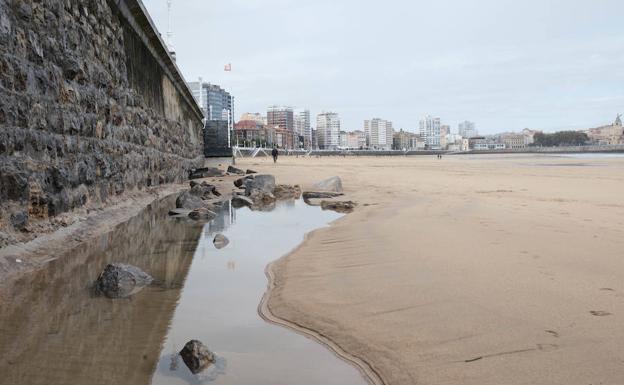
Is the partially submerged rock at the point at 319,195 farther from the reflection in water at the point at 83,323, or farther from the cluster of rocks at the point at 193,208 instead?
the reflection in water at the point at 83,323

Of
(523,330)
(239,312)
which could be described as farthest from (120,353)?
(523,330)

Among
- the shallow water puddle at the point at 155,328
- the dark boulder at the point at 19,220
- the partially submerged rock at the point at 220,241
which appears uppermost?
the dark boulder at the point at 19,220

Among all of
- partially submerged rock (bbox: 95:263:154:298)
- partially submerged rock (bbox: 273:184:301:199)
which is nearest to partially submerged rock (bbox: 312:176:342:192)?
partially submerged rock (bbox: 273:184:301:199)

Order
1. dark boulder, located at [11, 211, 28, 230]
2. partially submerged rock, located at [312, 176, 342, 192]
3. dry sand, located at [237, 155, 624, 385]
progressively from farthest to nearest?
1. partially submerged rock, located at [312, 176, 342, 192]
2. dark boulder, located at [11, 211, 28, 230]
3. dry sand, located at [237, 155, 624, 385]

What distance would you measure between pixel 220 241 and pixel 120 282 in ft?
7.45

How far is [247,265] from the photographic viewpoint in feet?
16.4

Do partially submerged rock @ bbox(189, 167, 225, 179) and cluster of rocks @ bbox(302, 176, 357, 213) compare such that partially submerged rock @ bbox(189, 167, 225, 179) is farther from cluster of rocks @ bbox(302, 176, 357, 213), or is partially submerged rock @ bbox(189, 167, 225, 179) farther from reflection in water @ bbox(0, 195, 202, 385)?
reflection in water @ bbox(0, 195, 202, 385)

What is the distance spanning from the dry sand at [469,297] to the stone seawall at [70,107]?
2634mm

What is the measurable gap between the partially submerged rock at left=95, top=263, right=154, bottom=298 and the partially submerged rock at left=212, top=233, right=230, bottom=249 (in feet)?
6.06

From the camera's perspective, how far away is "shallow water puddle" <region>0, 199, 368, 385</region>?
252cm

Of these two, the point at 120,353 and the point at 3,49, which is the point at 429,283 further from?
the point at 3,49

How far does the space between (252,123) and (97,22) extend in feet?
505

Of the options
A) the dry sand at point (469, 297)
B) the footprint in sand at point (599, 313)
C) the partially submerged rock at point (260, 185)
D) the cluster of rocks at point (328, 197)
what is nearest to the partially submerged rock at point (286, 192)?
the partially submerged rock at point (260, 185)

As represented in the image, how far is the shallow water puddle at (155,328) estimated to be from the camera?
99.0 inches
